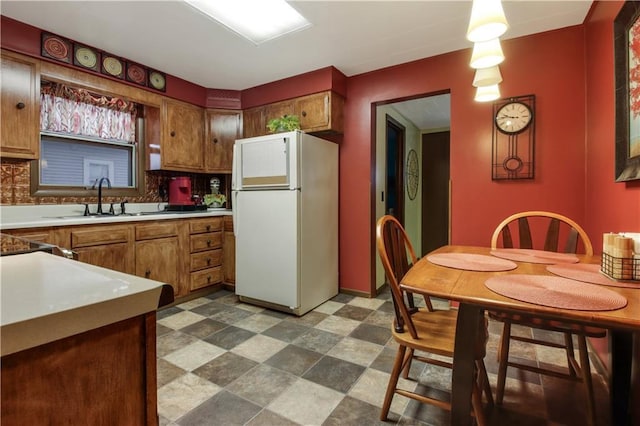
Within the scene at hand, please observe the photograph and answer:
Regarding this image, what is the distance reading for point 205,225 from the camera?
3.20 m

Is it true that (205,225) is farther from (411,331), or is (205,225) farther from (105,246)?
(411,331)

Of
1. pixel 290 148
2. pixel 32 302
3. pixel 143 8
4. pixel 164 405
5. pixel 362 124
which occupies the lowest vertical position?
pixel 164 405

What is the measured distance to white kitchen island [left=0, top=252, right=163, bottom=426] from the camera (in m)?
0.47

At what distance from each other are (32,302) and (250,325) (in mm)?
2100

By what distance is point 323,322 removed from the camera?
2541 mm

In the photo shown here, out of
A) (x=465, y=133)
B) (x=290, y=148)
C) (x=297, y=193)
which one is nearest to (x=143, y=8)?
(x=290, y=148)

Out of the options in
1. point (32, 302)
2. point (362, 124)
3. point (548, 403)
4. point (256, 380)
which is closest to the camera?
point (32, 302)

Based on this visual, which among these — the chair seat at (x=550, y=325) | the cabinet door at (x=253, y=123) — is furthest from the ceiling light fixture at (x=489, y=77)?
the cabinet door at (x=253, y=123)

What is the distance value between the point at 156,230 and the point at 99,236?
18.0 inches

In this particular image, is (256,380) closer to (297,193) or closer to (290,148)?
(297,193)

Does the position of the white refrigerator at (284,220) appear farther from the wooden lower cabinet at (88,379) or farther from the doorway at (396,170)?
the wooden lower cabinet at (88,379)

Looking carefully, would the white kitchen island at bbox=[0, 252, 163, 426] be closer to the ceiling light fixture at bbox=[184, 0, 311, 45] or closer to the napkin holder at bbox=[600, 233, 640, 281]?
the napkin holder at bbox=[600, 233, 640, 281]

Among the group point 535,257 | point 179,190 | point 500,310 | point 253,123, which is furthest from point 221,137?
point 500,310

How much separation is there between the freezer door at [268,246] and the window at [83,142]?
52.7 inches
